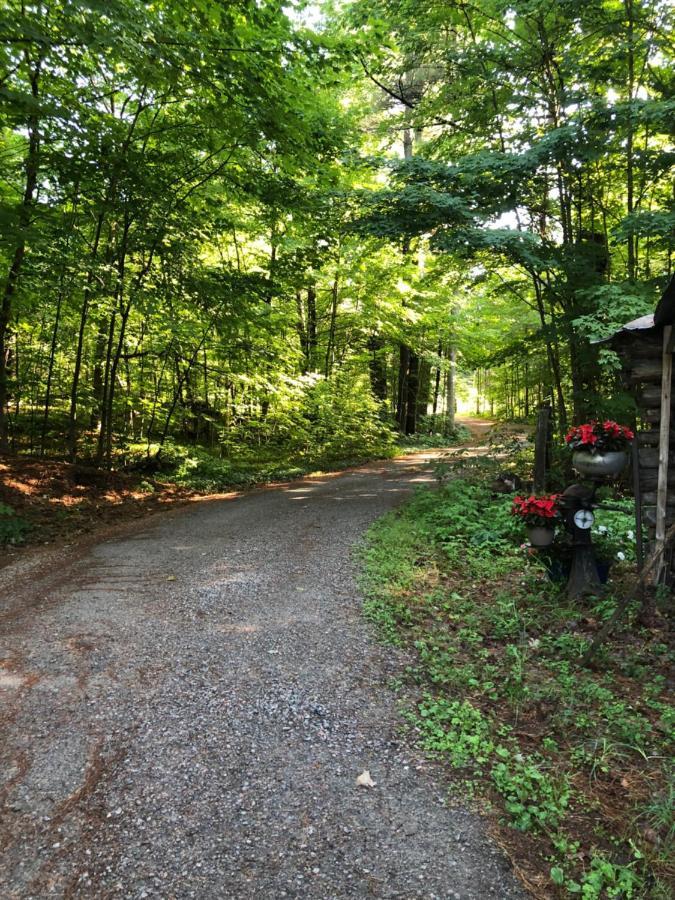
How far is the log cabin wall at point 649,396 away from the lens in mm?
4746

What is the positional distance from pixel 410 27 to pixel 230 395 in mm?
8554

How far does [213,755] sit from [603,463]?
412cm

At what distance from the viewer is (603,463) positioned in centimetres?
474

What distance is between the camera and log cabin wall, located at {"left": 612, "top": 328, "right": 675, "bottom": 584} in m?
4.75

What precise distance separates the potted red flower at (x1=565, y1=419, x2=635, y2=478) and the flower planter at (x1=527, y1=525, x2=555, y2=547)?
2.22 feet

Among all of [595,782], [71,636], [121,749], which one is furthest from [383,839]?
[71,636]

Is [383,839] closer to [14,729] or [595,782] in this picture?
[595,782]

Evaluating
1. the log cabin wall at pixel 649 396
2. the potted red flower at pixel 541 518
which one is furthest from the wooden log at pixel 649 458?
the potted red flower at pixel 541 518

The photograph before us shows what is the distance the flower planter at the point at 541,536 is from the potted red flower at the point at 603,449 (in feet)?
2.22

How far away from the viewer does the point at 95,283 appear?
27.1 feet

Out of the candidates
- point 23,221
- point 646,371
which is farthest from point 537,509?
point 23,221

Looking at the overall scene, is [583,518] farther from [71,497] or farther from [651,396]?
[71,497]

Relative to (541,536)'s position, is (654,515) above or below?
above

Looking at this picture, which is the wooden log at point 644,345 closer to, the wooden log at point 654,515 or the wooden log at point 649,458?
the wooden log at point 649,458
